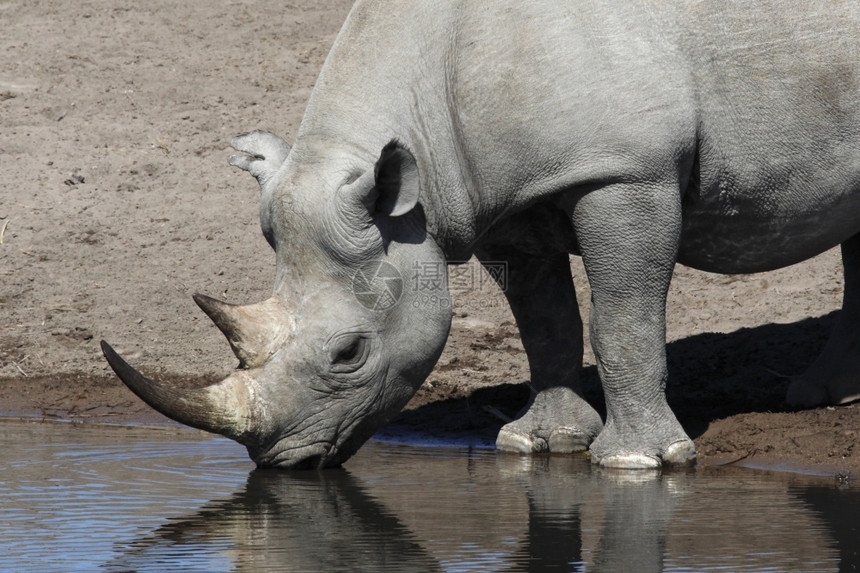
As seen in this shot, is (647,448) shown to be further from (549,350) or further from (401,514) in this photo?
(401,514)

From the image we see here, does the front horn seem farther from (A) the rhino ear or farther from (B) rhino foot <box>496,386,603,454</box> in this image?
(B) rhino foot <box>496,386,603,454</box>

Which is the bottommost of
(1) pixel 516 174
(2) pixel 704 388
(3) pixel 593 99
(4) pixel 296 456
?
(4) pixel 296 456

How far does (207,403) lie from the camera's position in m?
6.57

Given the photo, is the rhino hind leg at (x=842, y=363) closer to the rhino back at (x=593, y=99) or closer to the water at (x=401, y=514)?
the rhino back at (x=593, y=99)

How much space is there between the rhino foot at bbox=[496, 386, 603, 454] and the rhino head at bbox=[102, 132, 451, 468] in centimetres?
99

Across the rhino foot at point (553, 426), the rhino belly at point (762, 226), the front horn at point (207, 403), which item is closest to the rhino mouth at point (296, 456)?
the front horn at point (207, 403)

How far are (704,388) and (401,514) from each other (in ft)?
9.58

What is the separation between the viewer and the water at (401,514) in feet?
17.6

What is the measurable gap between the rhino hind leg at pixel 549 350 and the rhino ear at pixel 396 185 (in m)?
1.20

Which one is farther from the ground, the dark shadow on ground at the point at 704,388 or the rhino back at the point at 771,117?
the rhino back at the point at 771,117

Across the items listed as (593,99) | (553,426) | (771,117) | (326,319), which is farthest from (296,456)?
(771,117)

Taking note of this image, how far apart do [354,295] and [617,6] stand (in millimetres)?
1658

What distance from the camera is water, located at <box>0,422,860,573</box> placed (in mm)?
5355

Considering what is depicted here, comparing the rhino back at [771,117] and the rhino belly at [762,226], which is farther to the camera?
the rhino belly at [762,226]
